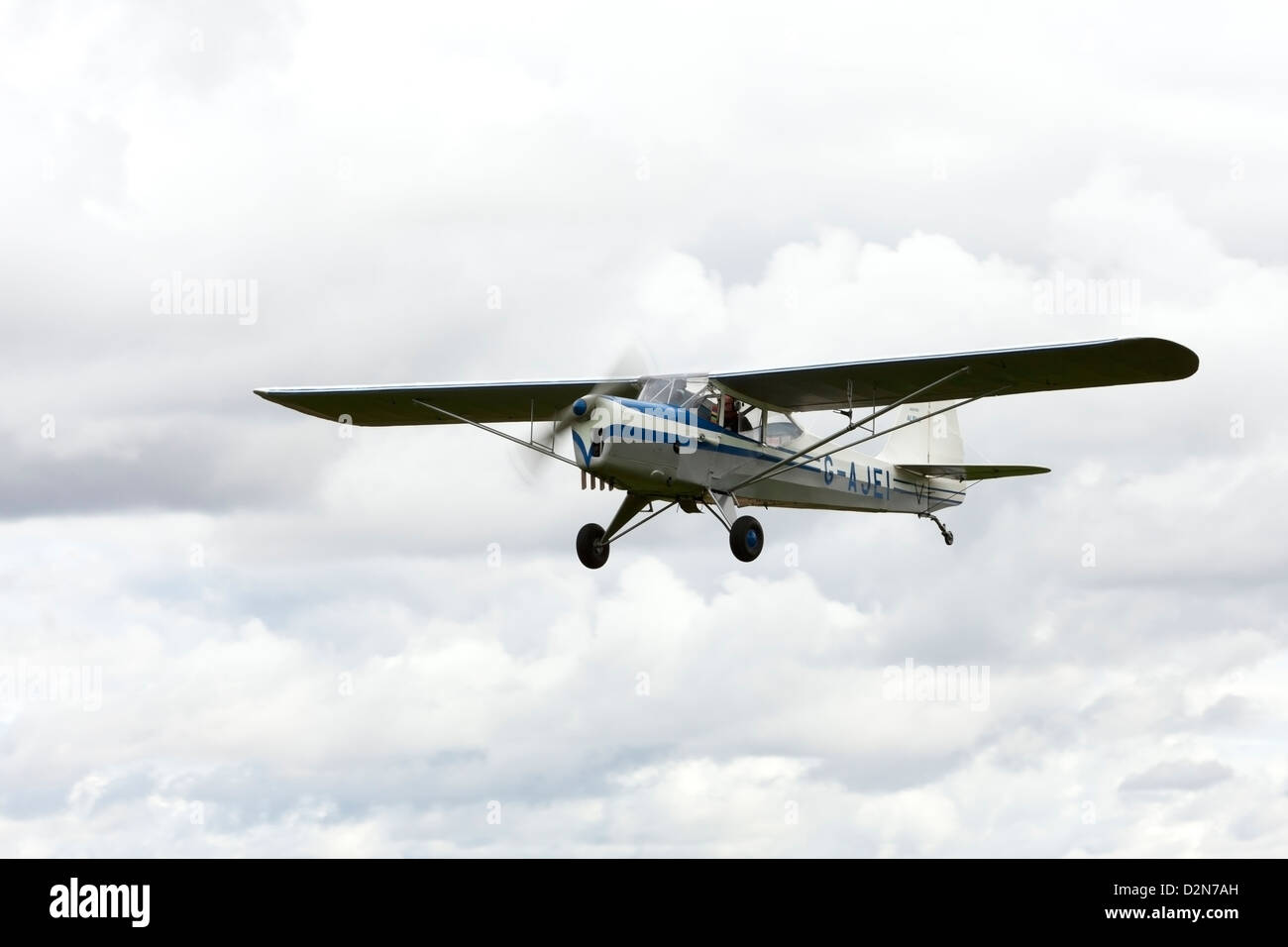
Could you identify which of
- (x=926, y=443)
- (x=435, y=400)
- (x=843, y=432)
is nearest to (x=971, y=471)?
(x=926, y=443)

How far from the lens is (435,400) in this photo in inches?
1030

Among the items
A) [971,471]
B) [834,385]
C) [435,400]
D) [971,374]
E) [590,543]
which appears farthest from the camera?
[971,471]

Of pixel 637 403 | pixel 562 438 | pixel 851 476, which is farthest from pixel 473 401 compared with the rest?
pixel 851 476

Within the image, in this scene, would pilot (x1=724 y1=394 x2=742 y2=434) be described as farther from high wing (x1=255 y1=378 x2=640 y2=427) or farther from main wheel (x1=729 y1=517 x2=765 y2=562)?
high wing (x1=255 y1=378 x2=640 y2=427)

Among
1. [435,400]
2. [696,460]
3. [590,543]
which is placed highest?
[435,400]

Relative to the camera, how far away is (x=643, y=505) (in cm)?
2398

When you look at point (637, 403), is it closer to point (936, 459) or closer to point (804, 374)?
point (804, 374)

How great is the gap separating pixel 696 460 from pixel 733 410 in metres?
1.11

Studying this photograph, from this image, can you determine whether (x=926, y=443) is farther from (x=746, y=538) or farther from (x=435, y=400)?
(x=435, y=400)

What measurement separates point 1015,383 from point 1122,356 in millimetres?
2092

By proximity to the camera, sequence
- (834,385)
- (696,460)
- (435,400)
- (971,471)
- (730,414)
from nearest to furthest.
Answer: (696,460) → (834,385) → (730,414) → (435,400) → (971,471)

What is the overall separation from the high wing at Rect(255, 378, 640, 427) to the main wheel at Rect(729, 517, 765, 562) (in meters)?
3.02

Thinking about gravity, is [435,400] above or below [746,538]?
above
